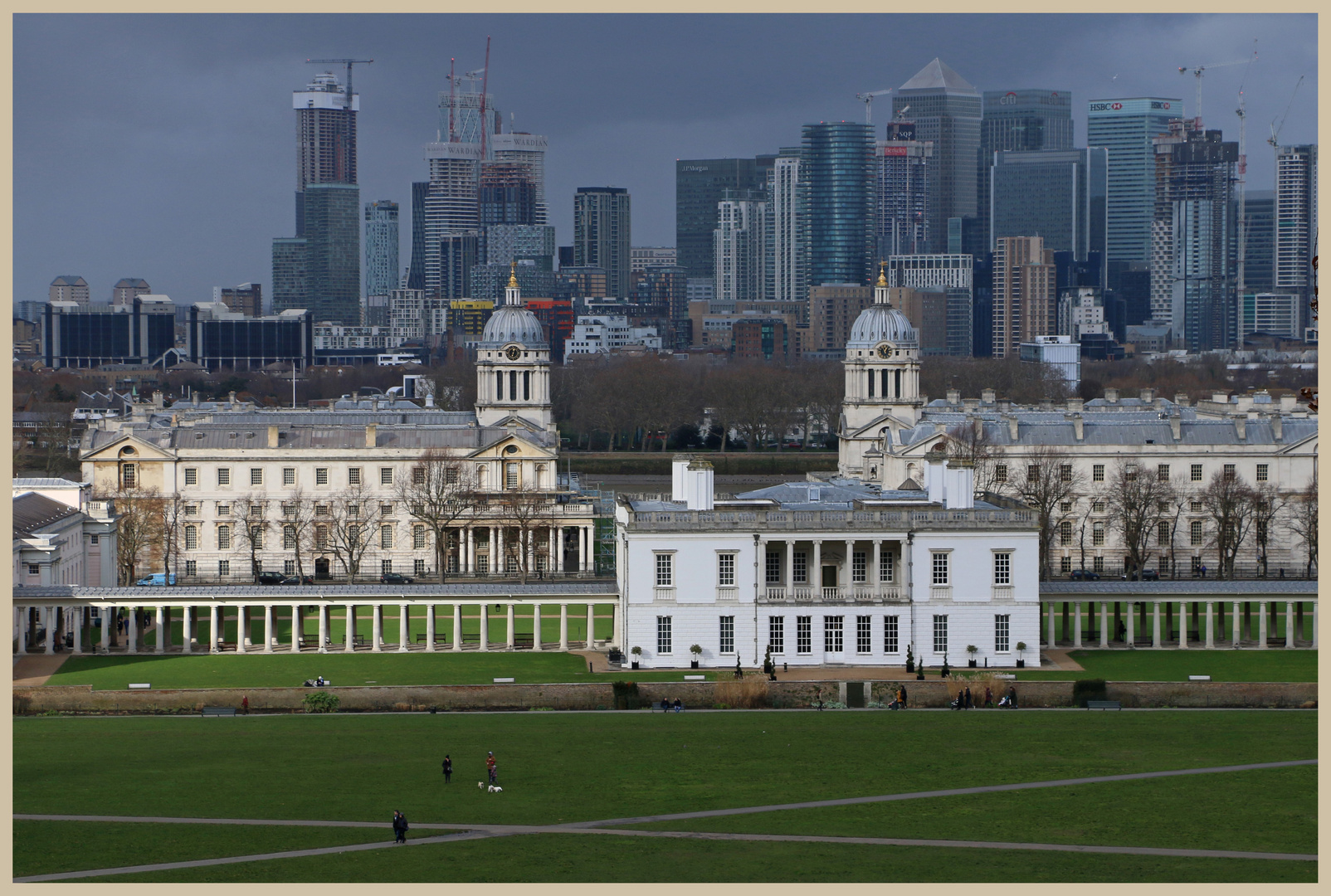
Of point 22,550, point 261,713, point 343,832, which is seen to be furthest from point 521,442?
point 343,832

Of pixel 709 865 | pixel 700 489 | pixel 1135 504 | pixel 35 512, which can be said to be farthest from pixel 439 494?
pixel 709 865

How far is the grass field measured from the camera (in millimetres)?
52688

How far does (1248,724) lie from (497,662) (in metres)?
27.8

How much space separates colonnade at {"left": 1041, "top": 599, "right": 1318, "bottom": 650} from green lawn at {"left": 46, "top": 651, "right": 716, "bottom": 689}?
17.8 metres

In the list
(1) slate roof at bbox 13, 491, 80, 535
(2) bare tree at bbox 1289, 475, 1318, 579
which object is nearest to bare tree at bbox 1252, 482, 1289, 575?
(2) bare tree at bbox 1289, 475, 1318, 579

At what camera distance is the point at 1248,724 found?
7169cm

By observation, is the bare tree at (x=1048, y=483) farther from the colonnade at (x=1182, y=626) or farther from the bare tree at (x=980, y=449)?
the colonnade at (x=1182, y=626)

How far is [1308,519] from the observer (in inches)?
4291

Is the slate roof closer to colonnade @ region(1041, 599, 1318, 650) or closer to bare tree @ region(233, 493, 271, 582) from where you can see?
bare tree @ region(233, 493, 271, 582)

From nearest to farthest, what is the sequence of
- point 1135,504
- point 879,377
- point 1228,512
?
point 1228,512
point 1135,504
point 879,377

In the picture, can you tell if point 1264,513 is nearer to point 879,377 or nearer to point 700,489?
point 879,377

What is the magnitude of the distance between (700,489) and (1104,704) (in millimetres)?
17538

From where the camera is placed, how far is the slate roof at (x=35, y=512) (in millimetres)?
92750

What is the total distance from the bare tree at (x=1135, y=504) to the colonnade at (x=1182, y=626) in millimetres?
11690
